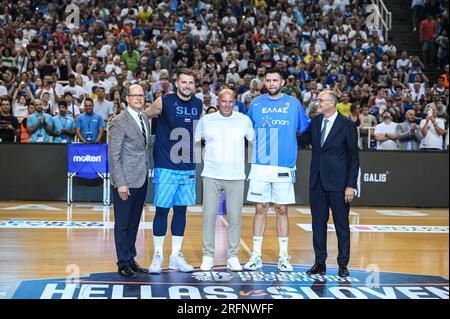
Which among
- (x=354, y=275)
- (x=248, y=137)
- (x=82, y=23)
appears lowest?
(x=354, y=275)

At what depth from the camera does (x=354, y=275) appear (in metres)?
7.71

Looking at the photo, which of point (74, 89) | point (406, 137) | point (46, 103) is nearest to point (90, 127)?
point (46, 103)

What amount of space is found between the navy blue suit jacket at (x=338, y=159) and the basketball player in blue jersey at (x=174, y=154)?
1.39m

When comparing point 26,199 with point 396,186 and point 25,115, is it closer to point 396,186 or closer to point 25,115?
point 25,115

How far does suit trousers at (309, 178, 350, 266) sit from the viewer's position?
302 inches

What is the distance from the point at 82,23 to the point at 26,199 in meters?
7.20

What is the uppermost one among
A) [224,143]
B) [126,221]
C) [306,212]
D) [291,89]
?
[291,89]

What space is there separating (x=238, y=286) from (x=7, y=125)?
30.4ft

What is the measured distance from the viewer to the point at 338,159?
25.3ft

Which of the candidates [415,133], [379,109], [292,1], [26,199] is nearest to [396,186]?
[415,133]

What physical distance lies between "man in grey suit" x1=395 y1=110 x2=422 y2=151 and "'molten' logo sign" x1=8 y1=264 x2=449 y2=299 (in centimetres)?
842

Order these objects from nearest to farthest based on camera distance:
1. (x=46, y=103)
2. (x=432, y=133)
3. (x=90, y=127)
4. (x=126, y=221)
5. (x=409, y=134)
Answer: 1. (x=126, y=221)
2. (x=90, y=127)
3. (x=46, y=103)
4. (x=432, y=133)
5. (x=409, y=134)

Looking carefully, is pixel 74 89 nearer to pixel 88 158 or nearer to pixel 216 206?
pixel 88 158
